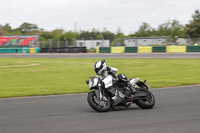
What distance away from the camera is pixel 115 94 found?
284 inches

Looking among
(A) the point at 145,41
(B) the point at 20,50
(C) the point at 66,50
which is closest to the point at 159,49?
(A) the point at 145,41

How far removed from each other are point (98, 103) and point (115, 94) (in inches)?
17.5

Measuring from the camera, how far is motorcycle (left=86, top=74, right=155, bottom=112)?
7.04m

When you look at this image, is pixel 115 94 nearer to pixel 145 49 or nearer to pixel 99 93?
pixel 99 93

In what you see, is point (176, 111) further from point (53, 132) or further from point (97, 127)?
point (53, 132)

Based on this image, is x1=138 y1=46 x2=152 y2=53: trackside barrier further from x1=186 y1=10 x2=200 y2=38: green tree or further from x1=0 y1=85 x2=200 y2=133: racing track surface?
x1=0 y1=85 x2=200 y2=133: racing track surface

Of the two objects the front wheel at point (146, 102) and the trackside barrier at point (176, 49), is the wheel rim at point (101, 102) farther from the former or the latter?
the trackside barrier at point (176, 49)

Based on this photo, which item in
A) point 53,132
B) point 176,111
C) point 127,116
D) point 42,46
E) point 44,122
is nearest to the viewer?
point 53,132

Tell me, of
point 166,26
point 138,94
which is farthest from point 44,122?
point 166,26

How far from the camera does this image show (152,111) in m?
7.12

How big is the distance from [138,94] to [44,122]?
233 centimetres

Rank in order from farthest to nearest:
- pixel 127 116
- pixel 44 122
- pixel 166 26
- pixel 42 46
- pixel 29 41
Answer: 1. pixel 166 26
2. pixel 29 41
3. pixel 42 46
4. pixel 127 116
5. pixel 44 122

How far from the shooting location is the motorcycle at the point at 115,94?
23.1ft

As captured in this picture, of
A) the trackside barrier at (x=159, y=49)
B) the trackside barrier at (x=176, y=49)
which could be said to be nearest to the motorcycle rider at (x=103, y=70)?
the trackside barrier at (x=176, y=49)
